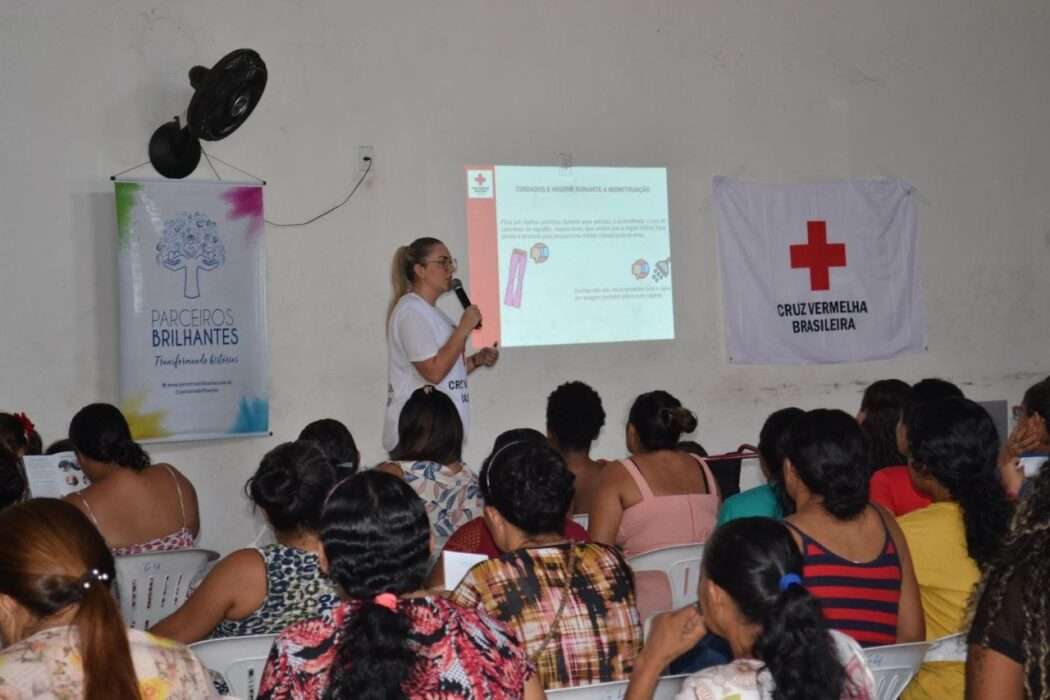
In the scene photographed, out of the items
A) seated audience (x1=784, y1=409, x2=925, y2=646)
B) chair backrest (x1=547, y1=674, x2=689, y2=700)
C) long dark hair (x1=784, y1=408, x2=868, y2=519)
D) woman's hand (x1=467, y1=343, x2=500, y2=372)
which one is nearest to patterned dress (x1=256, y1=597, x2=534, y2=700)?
chair backrest (x1=547, y1=674, x2=689, y2=700)

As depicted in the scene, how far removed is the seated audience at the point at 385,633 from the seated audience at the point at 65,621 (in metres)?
0.18

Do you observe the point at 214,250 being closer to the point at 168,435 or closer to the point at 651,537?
the point at 168,435

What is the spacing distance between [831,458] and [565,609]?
659 millimetres

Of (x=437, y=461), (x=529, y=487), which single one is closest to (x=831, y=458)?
(x=529, y=487)

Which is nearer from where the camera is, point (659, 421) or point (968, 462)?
point (968, 462)

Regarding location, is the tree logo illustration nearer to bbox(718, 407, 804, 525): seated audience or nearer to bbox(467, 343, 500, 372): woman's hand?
bbox(467, 343, 500, 372): woman's hand

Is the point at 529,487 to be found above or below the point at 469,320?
below

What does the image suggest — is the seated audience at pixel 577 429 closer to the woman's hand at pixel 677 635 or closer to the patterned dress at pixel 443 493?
the patterned dress at pixel 443 493

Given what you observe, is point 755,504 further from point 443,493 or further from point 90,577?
point 90,577

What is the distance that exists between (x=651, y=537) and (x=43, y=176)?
3.01 metres

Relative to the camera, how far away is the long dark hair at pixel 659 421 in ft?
11.2

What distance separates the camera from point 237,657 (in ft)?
6.84

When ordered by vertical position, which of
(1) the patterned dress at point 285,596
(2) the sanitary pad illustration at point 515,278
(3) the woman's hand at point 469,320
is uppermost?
(2) the sanitary pad illustration at point 515,278

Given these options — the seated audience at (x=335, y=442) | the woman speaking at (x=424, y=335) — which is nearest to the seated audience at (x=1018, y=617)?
the seated audience at (x=335, y=442)
